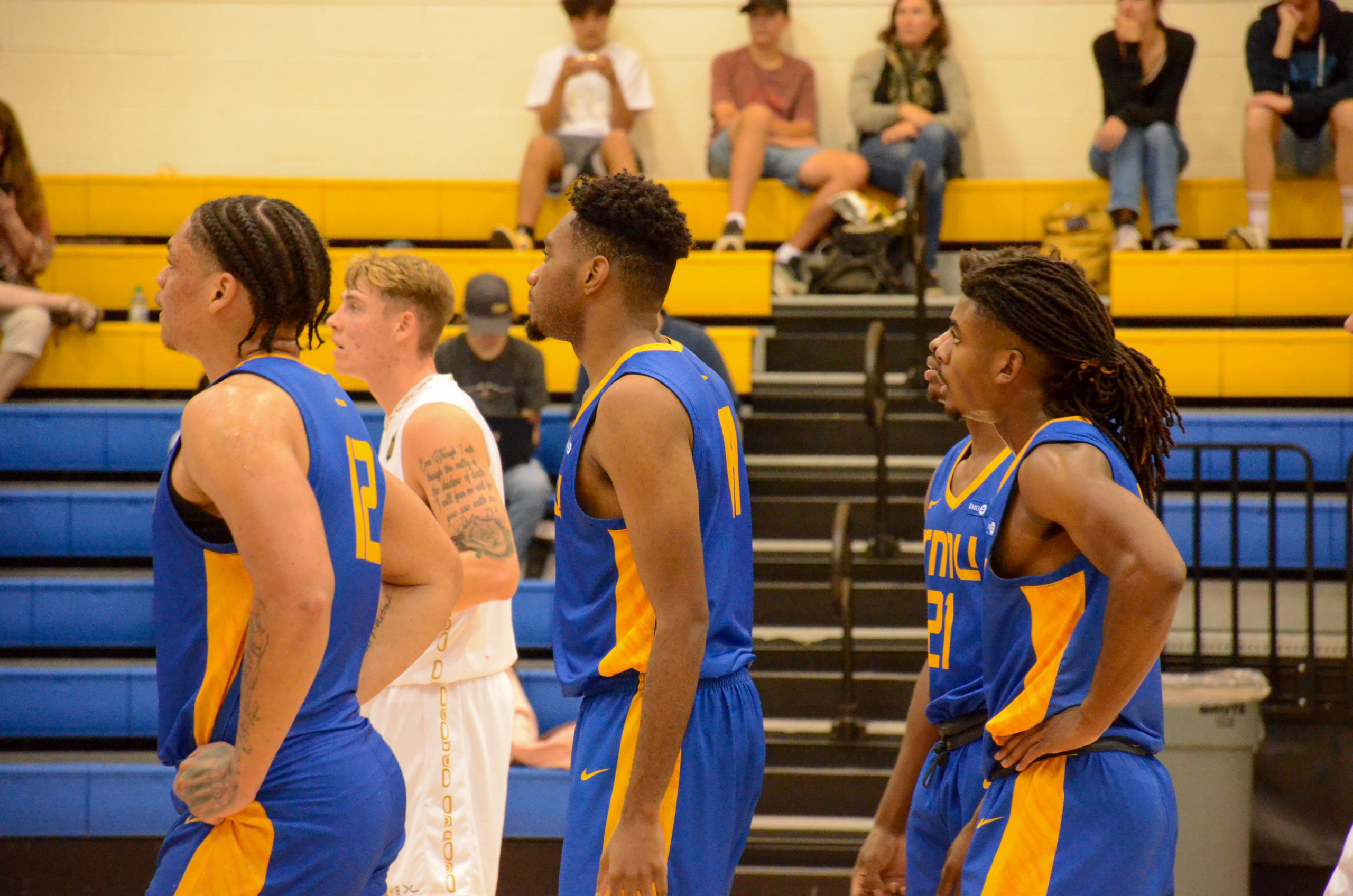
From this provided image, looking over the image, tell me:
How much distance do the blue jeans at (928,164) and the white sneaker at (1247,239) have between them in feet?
5.39

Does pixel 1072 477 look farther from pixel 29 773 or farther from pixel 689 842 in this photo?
pixel 29 773

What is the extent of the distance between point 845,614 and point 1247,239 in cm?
398

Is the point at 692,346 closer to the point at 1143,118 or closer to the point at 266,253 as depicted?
the point at 266,253

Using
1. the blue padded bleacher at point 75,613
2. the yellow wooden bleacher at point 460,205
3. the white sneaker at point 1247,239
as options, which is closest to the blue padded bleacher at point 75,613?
the blue padded bleacher at point 75,613

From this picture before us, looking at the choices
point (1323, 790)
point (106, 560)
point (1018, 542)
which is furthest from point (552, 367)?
point (1018, 542)

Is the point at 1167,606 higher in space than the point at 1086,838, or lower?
higher

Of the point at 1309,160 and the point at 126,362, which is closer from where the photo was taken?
the point at 126,362

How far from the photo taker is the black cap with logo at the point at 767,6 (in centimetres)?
837

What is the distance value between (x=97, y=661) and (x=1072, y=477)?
514 cm

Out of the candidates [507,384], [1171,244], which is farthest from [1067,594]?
[1171,244]

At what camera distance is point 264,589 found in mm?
1757

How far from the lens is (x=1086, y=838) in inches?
85.3

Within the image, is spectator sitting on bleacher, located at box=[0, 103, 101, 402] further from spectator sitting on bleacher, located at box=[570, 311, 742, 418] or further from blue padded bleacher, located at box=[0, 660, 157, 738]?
spectator sitting on bleacher, located at box=[570, 311, 742, 418]

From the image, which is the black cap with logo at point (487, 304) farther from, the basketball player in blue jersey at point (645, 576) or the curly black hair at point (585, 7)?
the basketball player in blue jersey at point (645, 576)
